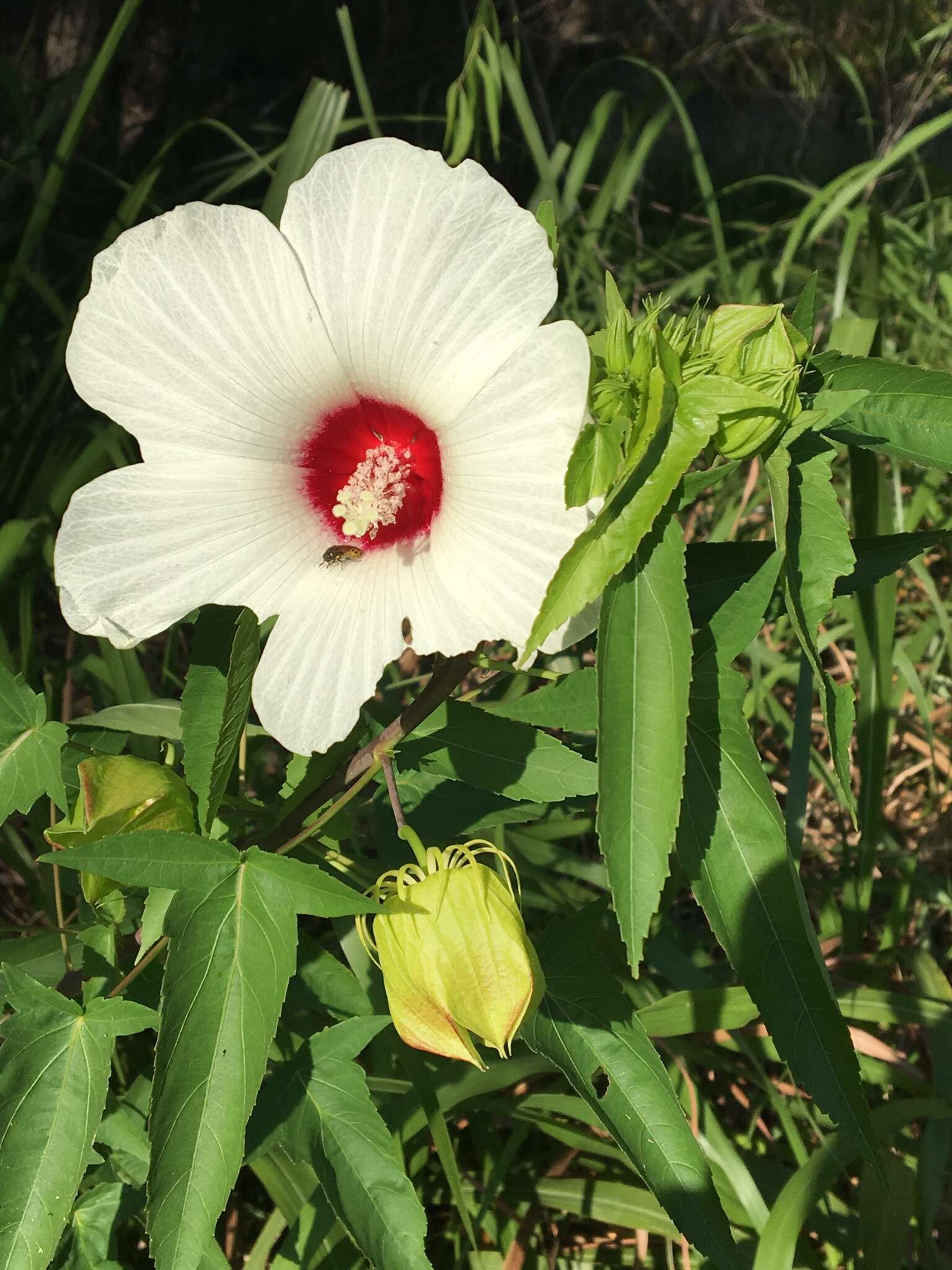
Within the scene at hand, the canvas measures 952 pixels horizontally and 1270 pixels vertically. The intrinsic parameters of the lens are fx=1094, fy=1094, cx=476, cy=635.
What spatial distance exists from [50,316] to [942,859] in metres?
2.25

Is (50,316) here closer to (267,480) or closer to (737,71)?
(267,480)

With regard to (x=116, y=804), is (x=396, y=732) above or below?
above

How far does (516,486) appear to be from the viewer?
67cm

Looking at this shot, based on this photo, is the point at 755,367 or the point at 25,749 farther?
the point at 25,749

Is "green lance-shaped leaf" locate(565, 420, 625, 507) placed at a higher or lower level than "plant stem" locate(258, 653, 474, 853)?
higher

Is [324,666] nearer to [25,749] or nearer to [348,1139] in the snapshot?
[25,749]

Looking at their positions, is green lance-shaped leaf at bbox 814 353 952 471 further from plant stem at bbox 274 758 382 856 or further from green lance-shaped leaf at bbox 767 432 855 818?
plant stem at bbox 274 758 382 856

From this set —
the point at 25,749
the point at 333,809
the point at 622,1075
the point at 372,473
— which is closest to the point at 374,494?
the point at 372,473

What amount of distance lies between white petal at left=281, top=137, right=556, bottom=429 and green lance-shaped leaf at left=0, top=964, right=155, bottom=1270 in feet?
1.67

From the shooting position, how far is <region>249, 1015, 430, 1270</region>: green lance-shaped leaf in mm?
819

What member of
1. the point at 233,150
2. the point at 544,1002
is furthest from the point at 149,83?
the point at 544,1002

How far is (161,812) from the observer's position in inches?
31.1

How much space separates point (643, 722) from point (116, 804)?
38 centimetres

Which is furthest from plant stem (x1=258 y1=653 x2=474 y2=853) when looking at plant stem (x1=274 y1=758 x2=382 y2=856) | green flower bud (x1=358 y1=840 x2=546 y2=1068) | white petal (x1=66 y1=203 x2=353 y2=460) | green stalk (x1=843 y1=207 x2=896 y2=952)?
green stalk (x1=843 y1=207 x2=896 y2=952)
